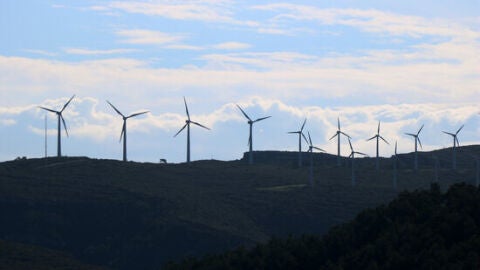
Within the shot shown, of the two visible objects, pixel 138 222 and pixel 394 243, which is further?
pixel 138 222

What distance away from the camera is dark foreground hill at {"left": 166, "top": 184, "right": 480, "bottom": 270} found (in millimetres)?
85625

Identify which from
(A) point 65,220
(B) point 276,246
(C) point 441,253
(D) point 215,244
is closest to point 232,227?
(D) point 215,244

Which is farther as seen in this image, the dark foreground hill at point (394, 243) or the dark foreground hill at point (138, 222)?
the dark foreground hill at point (138, 222)

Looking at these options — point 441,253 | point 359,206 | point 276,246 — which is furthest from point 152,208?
point 441,253

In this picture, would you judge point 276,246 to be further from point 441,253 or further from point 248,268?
point 441,253

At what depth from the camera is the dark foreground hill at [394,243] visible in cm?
8562

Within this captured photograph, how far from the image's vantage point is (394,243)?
295ft

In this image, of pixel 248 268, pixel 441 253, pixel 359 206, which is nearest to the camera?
pixel 441 253

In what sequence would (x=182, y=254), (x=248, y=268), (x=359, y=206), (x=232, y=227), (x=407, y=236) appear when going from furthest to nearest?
(x=359, y=206) < (x=232, y=227) < (x=182, y=254) < (x=248, y=268) < (x=407, y=236)

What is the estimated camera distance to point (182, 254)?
171000 millimetres

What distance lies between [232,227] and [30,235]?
28692mm

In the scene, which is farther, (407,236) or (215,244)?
(215,244)

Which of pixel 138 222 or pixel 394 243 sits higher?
pixel 138 222

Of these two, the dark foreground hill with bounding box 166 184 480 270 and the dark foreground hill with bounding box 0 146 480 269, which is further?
the dark foreground hill with bounding box 0 146 480 269
